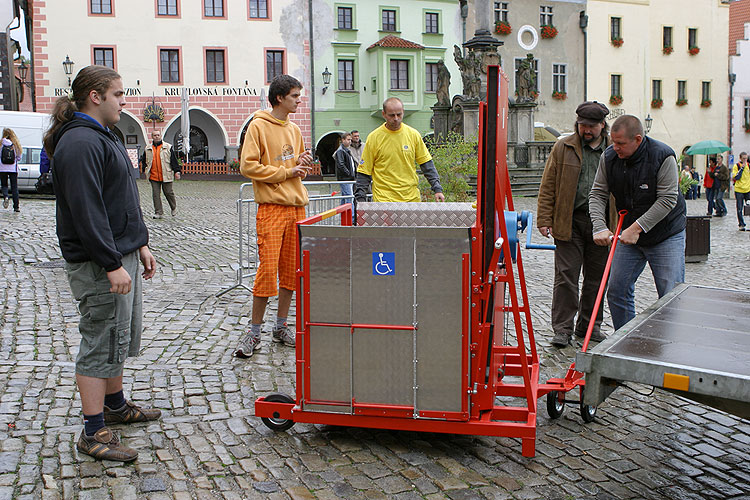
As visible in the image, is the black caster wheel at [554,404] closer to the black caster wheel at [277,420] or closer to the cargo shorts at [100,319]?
the black caster wheel at [277,420]

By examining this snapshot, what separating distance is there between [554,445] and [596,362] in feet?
4.31

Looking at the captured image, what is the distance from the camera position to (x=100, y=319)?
4.13m

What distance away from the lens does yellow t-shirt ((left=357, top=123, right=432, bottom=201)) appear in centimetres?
761

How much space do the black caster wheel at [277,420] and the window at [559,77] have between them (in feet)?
144

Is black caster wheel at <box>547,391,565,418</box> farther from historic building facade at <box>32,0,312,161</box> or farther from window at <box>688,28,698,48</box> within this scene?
window at <box>688,28,698,48</box>

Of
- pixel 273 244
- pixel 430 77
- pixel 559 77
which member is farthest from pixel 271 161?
pixel 559 77

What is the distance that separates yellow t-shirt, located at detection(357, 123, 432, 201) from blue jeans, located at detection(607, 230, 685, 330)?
2.36 meters

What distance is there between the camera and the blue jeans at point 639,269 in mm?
5637

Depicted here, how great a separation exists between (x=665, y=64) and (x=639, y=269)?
46.6 metres

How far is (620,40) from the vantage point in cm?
4712

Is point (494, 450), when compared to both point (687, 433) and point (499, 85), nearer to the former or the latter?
point (687, 433)

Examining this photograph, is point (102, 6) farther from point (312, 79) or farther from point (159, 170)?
point (159, 170)

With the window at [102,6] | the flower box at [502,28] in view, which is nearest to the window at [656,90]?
the flower box at [502,28]

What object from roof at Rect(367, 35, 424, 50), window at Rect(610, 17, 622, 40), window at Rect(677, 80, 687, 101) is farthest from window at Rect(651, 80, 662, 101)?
roof at Rect(367, 35, 424, 50)
